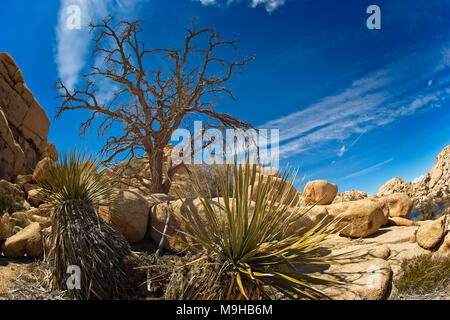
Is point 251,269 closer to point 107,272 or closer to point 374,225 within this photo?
point 107,272

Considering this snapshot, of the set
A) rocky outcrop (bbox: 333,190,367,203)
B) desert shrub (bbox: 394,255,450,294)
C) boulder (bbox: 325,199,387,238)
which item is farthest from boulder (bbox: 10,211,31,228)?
rocky outcrop (bbox: 333,190,367,203)

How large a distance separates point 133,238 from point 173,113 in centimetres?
A: 699

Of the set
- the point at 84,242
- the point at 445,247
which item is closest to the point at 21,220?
the point at 84,242

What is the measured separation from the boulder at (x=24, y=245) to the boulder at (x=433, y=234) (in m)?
8.27

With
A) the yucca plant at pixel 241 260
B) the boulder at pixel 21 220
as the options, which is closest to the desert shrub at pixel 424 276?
the yucca plant at pixel 241 260

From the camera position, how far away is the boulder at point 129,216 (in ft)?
21.6

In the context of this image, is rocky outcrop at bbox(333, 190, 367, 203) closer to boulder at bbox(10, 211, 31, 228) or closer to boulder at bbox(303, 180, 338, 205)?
boulder at bbox(303, 180, 338, 205)

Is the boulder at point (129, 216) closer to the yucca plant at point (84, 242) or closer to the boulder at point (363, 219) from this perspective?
the yucca plant at point (84, 242)

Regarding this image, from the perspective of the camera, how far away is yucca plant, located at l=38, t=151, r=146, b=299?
4.38 metres

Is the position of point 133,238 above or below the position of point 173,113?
below
